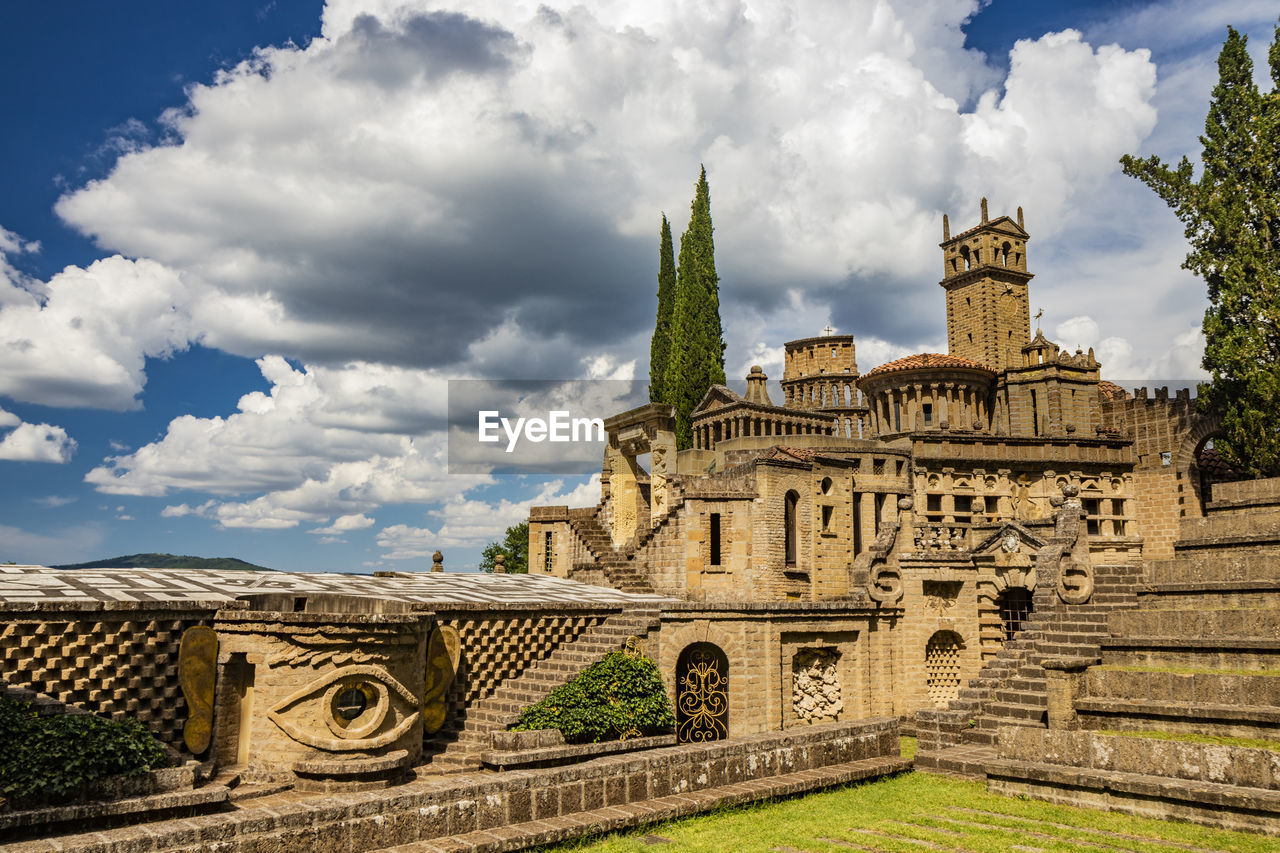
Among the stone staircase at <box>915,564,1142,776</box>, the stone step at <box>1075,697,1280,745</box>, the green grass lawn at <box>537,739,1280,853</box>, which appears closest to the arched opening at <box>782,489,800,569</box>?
the stone staircase at <box>915,564,1142,776</box>

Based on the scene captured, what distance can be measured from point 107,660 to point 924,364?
3649 cm

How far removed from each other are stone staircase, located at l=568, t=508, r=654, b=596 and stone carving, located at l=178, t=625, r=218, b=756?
14.0 metres

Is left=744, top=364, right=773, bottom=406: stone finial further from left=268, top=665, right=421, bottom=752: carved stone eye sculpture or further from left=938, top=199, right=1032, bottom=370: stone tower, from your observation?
left=268, top=665, right=421, bottom=752: carved stone eye sculpture

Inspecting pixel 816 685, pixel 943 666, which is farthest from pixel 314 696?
pixel 943 666

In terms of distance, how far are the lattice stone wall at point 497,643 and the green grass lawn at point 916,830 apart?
5896mm

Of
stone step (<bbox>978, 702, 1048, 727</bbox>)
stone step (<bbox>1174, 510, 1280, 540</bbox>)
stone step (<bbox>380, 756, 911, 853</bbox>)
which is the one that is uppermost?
stone step (<bbox>1174, 510, 1280, 540</bbox>)

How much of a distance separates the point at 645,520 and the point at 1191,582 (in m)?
17.3

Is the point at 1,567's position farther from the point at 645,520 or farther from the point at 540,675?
the point at 645,520

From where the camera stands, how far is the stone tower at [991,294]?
51.6 m

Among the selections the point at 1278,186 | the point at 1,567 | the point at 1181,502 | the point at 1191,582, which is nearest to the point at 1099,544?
→ the point at 1181,502

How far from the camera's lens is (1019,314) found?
2060 inches

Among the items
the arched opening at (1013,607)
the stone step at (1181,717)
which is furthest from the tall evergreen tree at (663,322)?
the stone step at (1181,717)

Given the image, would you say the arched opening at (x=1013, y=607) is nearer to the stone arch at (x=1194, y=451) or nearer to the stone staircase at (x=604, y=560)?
the stone staircase at (x=604, y=560)

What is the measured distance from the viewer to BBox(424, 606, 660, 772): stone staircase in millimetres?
14617
